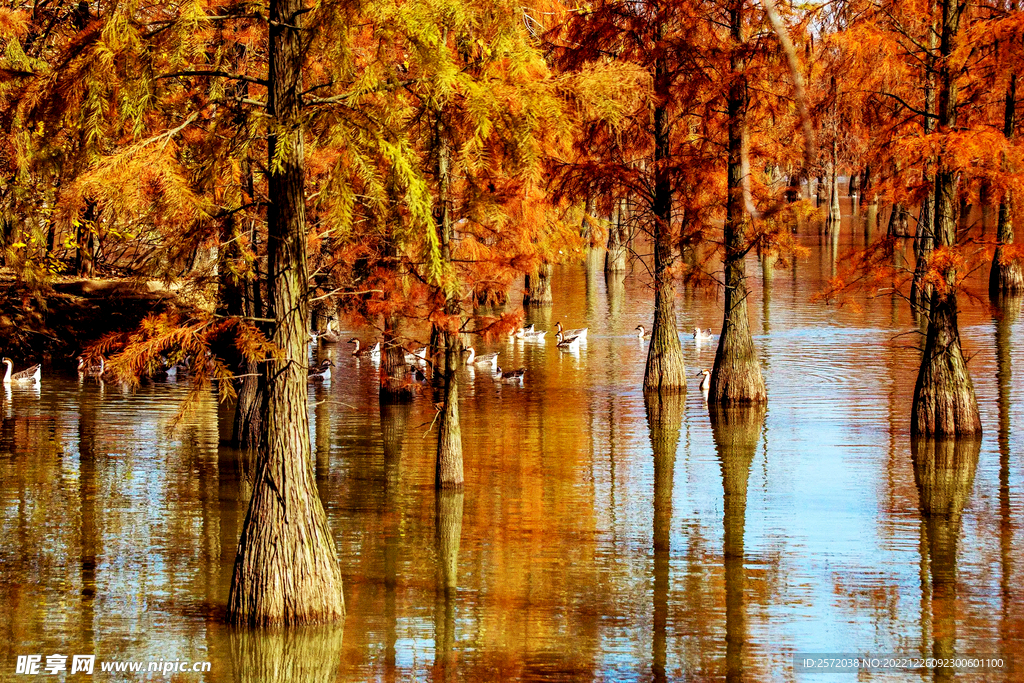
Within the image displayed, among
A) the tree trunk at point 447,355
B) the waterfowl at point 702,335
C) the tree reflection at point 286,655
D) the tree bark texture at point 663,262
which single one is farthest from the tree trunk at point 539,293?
the tree reflection at point 286,655

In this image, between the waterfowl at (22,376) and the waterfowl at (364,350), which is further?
the waterfowl at (364,350)

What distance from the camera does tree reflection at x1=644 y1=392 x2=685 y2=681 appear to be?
12320 millimetres

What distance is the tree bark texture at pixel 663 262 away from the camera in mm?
26266

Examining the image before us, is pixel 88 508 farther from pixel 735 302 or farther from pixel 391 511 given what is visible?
pixel 735 302

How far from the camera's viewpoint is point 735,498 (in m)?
18.7

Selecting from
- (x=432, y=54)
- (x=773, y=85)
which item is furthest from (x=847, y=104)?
(x=432, y=54)

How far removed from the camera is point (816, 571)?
576 inches

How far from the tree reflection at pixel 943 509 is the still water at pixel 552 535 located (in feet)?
0.18

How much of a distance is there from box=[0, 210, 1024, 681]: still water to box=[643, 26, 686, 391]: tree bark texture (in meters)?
0.88

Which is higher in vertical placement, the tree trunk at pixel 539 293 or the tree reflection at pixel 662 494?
the tree trunk at pixel 539 293

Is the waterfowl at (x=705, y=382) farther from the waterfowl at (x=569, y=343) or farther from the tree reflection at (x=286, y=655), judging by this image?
the tree reflection at (x=286, y=655)

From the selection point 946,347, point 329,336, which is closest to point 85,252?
point 329,336

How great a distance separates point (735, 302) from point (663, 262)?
81.4 inches

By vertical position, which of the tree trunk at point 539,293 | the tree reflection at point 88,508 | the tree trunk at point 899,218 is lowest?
the tree reflection at point 88,508
